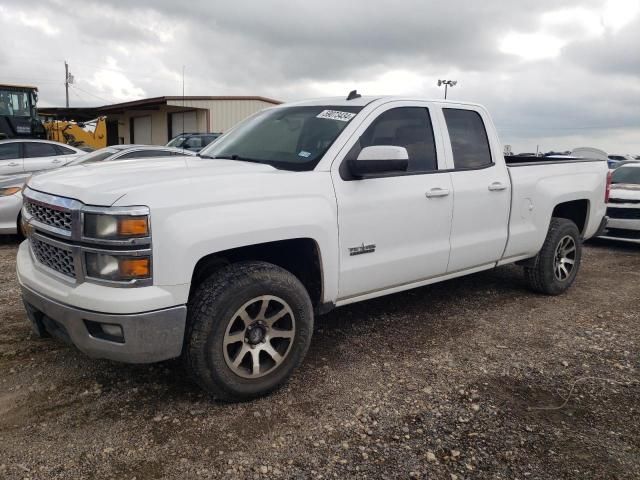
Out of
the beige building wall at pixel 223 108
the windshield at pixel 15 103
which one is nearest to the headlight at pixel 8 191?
the windshield at pixel 15 103

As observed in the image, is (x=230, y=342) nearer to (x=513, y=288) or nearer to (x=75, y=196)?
(x=75, y=196)

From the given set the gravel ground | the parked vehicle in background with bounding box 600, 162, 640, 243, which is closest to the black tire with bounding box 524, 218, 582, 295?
the gravel ground

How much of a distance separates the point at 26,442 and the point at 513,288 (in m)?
4.74

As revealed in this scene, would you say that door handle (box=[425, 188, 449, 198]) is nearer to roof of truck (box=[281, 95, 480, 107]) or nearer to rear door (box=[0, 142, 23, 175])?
roof of truck (box=[281, 95, 480, 107])

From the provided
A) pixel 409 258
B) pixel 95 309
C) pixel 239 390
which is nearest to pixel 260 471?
pixel 239 390

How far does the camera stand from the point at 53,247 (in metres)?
2.91

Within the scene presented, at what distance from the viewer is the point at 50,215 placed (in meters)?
2.90

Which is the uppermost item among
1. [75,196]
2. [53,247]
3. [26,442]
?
[75,196]

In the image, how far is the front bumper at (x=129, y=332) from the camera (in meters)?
2.61

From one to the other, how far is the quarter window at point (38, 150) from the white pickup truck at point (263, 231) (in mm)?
6944

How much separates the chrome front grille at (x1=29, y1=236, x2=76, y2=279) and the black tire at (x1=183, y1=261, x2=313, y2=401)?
2.21 ft

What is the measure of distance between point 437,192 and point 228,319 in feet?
6.32

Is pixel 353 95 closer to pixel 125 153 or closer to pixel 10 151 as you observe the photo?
pixel 125 153

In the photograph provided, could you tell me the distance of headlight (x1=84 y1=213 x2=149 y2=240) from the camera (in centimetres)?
255
